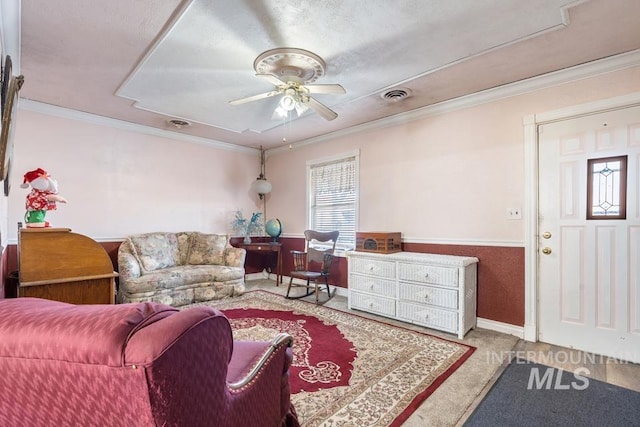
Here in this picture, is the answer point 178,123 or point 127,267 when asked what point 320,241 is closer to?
point 127,267

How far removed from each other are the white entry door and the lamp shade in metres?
3.88

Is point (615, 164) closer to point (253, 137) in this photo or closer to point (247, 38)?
point (247, 38)

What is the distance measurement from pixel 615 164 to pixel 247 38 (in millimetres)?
3073

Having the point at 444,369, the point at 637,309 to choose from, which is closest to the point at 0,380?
the point at 444,369

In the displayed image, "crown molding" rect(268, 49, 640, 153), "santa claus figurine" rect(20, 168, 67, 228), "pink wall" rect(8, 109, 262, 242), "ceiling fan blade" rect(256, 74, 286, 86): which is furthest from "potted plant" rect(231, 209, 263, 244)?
"ceiling fan blade" rect(256, 74, 286, 86)

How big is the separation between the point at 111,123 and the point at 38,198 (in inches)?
74.8

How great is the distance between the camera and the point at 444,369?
228cm

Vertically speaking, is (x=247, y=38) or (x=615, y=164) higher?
(x=247, y=38)

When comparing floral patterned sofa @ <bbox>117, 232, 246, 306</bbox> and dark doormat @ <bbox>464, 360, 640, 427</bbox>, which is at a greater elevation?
floral patterned sofa @ <bbox>117, 232, 246, 306</bbox>

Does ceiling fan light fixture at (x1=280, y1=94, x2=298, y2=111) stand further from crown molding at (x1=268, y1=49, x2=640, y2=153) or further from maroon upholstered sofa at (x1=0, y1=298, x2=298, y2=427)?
maroon upholstered sofa at (x1=0, y1=298, x2=298, y2=427)

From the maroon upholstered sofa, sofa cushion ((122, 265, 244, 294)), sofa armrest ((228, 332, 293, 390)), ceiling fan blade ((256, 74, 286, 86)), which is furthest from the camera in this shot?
sofa cushion ((122, 265, 244, 294))

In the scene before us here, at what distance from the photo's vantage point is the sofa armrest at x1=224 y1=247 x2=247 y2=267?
4434 mm

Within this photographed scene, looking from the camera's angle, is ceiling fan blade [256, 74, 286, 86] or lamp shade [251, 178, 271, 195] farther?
lamp shade [251, 178, 271, 195]

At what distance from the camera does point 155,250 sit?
4172mm
